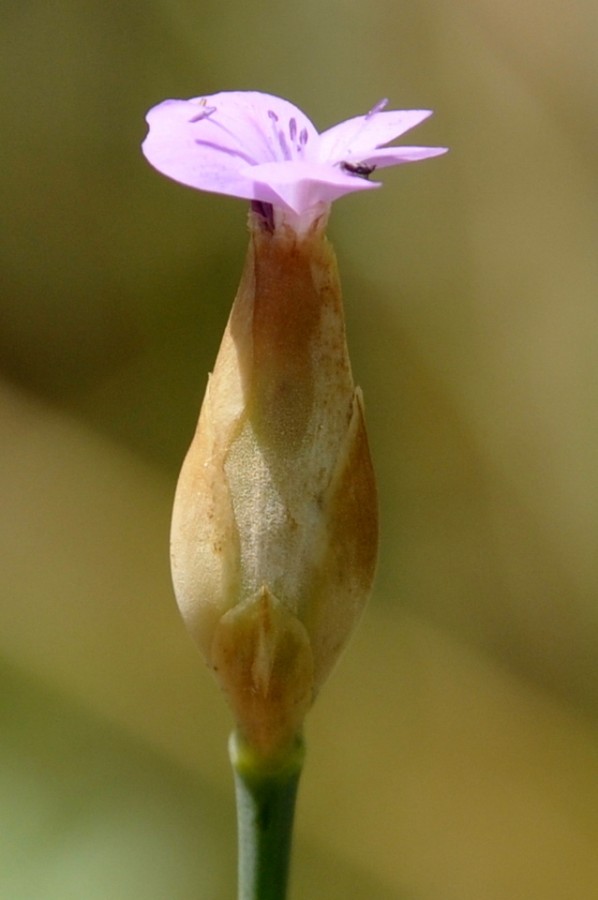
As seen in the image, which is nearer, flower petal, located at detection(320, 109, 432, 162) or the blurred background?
flower petal, located at detection(320, 109, 432, 162)

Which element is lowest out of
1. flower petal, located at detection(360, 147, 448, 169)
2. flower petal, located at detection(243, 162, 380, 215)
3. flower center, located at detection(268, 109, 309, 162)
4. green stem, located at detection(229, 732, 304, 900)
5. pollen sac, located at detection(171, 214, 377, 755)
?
green stem, located at detection(229, 732, 304, 900)

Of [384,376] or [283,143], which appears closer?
[283,143]

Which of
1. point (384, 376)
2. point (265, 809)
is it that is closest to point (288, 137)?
point (265, 809)

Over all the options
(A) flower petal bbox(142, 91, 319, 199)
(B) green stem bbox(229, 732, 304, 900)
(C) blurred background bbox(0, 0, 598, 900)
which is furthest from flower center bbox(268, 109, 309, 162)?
(C) blurred background bbox(0, 0, 598, 900)

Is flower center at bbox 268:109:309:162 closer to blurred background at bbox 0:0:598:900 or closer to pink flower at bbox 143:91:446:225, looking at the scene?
pink flower at bbox 143:91:446:225

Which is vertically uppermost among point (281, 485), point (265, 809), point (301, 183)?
point (301, 183)

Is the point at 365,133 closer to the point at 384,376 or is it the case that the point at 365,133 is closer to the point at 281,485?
the point at 281,485

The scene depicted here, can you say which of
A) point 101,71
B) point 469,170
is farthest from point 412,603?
point 101,71

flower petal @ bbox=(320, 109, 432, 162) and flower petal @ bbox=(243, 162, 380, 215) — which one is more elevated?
flower petal @ bbox=(320, 109, 432, 162)
